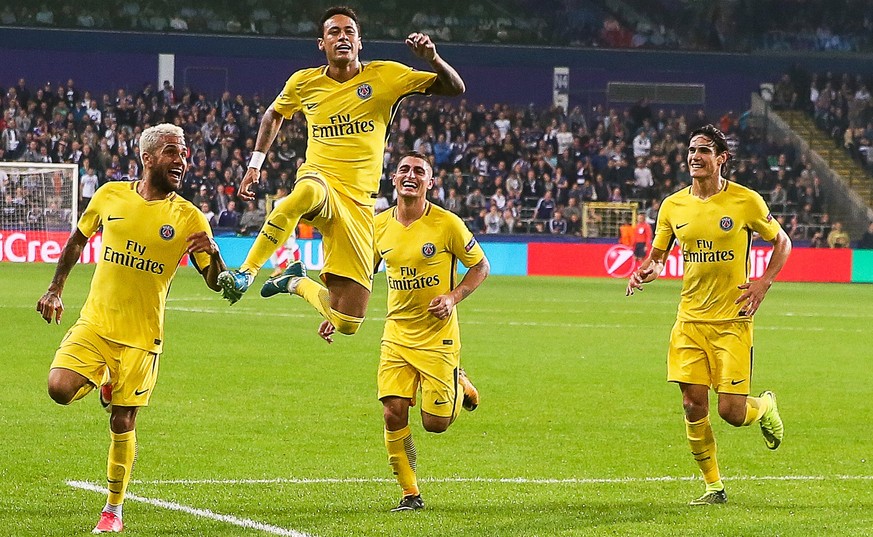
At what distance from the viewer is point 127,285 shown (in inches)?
304

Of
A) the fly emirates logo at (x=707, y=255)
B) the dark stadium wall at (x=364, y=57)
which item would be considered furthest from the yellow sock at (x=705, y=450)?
the dark stadium wall at (x=364, y=57)

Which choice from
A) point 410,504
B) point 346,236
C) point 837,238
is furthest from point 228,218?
point 410,504

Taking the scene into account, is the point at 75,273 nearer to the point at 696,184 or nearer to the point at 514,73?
the point at 514,73

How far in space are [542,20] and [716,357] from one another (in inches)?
1461

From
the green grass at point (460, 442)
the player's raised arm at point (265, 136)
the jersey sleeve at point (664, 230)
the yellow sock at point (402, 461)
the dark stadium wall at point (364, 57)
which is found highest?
the dark stadium wall at point (364, 57)

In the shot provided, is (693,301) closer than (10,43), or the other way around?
(693,301)

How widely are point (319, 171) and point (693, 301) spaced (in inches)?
101

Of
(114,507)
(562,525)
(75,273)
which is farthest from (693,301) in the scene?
(75,273)

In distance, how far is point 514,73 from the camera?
46.2 metres

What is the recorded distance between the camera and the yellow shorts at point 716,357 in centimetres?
895

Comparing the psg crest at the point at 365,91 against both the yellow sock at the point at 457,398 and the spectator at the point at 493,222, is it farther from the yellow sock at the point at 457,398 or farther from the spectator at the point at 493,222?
the spectator at the point at 493,222

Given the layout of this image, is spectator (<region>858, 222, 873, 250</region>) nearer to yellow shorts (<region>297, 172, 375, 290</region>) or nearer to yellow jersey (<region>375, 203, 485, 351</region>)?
yellow shorts (<region>297, 172, 375, 290</region>)

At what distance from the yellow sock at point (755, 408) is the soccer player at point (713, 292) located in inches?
0.4

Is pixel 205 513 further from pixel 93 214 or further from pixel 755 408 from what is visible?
pixel 755 408
